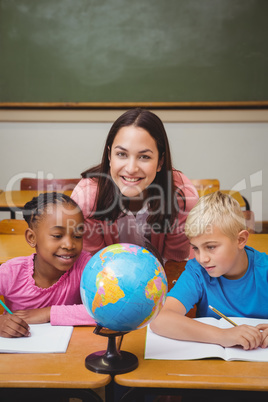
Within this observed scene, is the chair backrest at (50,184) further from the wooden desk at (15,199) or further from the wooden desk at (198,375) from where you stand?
the wooden desk at (198,375)

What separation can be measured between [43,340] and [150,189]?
0.98 metres

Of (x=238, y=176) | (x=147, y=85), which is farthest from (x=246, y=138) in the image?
(x=147, y=85)

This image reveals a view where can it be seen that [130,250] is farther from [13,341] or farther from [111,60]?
[111,60]

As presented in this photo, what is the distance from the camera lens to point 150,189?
2.07 metres

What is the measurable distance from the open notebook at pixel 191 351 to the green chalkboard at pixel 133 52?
12.1 ft

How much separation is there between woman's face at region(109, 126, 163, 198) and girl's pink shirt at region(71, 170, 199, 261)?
0.85ft

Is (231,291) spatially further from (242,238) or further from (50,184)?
(50,184)

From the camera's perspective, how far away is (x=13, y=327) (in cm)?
128

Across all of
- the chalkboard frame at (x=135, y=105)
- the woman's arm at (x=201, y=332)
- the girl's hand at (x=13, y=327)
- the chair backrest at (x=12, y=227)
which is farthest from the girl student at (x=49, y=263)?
the chalkboard frame at (x=135, y=105)

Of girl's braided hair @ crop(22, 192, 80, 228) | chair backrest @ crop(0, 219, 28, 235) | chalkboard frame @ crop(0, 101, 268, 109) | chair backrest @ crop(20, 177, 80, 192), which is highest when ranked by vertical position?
chalkboard frame @ crop(0, 101, 268, 109)

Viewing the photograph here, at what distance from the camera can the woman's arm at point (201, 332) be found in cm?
121

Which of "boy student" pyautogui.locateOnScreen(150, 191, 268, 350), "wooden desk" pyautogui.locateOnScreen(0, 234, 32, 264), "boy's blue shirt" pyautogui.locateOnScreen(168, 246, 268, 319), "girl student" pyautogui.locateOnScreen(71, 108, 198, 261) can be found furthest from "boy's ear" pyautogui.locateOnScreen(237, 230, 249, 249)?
"wooden desk" pyautogui.locateOnScreen(0, 234, 32, 264)

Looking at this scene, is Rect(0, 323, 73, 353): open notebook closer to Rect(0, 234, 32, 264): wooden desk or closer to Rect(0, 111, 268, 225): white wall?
Rect(0, 234, 32, 264): wooden desk

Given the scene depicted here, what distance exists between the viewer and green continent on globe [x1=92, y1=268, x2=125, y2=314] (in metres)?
1.06
